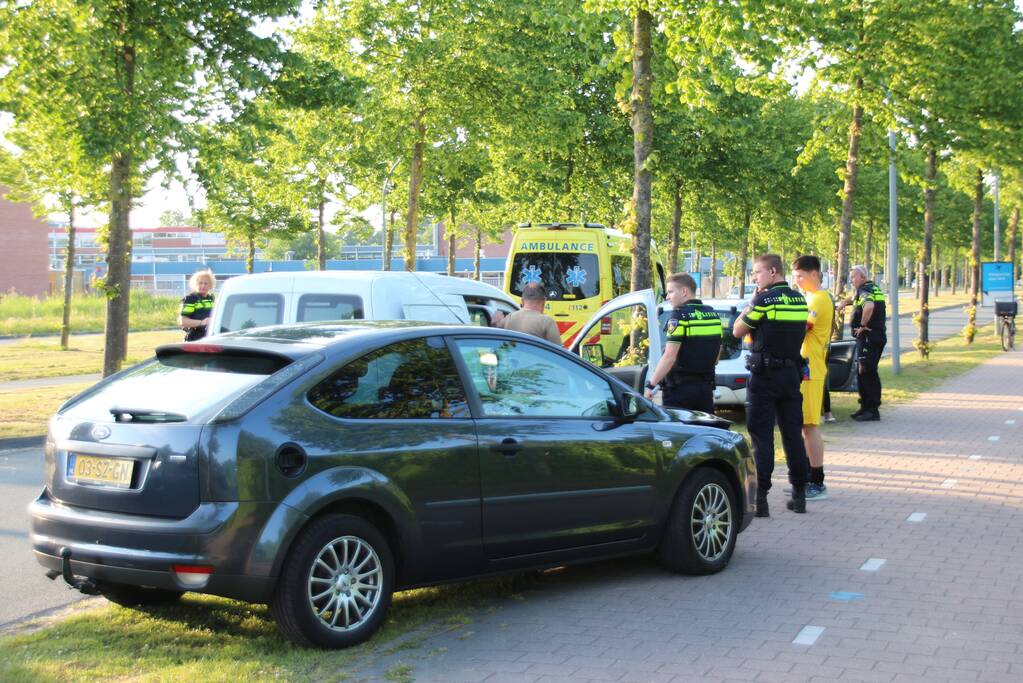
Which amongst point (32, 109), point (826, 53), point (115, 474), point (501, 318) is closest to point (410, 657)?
point (115, 474)

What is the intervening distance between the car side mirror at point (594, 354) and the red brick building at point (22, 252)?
6143 cm

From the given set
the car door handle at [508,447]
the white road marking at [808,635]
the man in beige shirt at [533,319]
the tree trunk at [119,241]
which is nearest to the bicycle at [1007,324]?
the tree trunk at [119,241]

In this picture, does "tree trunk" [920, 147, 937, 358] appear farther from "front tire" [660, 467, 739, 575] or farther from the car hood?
"front tire" [660, 467, 739, 575]

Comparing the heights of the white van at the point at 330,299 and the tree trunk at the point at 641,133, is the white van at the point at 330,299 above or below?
below

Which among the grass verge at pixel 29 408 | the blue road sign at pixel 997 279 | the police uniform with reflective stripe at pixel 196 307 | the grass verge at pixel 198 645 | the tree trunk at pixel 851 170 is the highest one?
the tree trunk at pixel 851 170

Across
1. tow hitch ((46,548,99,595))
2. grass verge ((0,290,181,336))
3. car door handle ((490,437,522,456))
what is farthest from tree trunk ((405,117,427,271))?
grass verge ((0,290,181,336))

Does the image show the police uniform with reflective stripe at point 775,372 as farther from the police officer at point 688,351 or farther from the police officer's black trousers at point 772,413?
the police officer at point 688,351

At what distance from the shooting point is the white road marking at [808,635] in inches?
222

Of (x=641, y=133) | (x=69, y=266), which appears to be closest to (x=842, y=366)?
(x=641, y=133)

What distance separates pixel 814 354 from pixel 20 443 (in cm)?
914

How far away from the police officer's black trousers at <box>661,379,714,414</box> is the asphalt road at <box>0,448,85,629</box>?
179 inches

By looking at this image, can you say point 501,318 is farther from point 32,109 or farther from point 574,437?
point 32,109

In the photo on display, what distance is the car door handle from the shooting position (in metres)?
6.04

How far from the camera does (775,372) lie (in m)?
8.79
